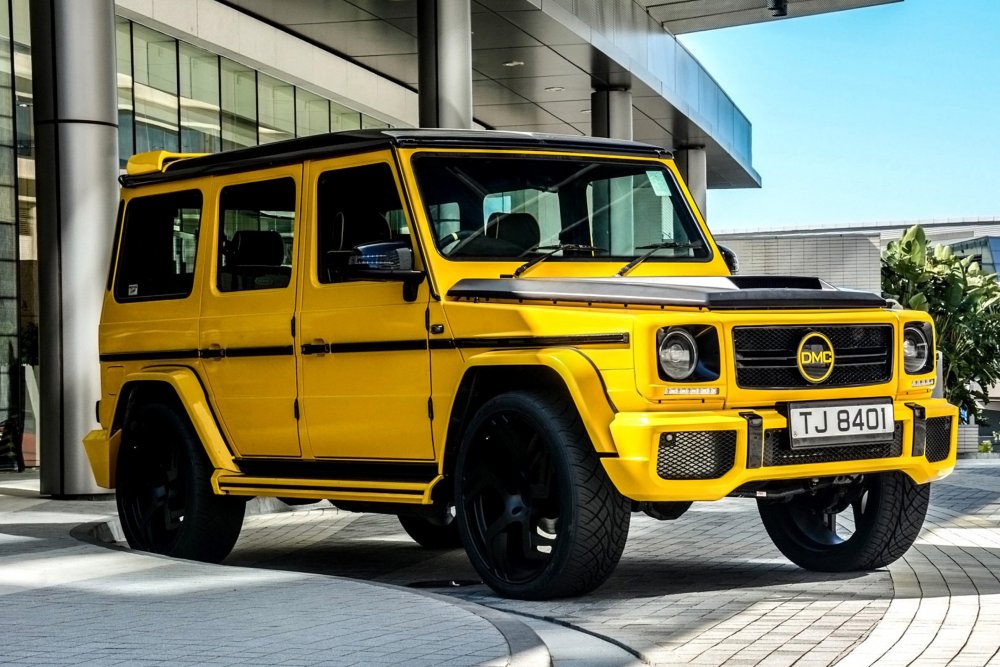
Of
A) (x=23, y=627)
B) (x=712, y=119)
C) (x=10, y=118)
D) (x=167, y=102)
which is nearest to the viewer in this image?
(x=23, y=627)

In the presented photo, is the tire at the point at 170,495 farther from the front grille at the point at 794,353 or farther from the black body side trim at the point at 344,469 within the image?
the front grille at the point at 794,353

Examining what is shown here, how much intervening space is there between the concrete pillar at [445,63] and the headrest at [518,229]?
8655 millimetres

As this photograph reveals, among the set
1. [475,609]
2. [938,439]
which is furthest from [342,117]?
[475,609]

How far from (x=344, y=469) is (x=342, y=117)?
18367 mm

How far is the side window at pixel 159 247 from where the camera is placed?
8812mm

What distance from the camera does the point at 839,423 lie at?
6844 millimetres

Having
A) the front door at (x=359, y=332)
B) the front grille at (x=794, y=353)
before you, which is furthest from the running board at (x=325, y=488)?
the front grille at (x=794, y=353)

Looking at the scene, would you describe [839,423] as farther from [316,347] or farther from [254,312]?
[254,312]

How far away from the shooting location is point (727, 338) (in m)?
6.64

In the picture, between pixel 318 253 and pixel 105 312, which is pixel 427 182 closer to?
pixel 318 253

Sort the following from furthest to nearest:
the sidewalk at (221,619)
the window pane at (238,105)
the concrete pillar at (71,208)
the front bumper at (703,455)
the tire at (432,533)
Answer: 1. the window pane at (238,105)
2. the concrete pillar at (71,208)
3. the tire at (432,533)
4. the front bumper at (703,455)
5. the sidewalk at (221,619)

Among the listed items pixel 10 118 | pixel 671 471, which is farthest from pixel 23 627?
pixel 10 118

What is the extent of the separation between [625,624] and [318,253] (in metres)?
2.65

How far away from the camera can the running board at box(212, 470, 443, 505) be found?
24.3 ft
